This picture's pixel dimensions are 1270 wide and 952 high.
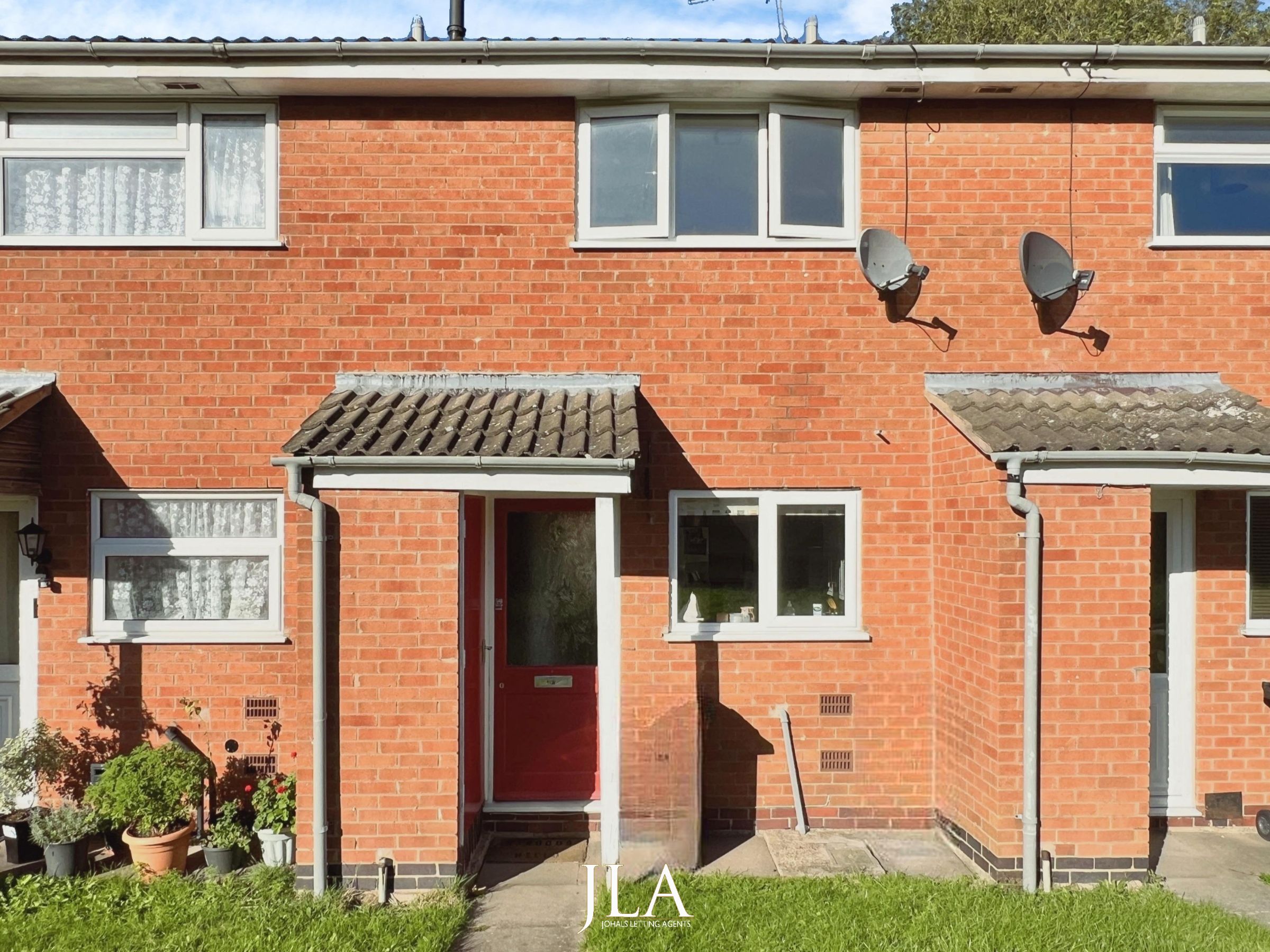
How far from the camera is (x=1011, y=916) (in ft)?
16.0

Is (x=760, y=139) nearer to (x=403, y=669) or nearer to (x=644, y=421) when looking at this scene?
(x=644, y=421)

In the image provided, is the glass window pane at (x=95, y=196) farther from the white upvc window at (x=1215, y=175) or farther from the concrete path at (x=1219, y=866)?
the concrete path at (x=1219, y=866)

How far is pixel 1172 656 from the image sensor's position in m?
6.52

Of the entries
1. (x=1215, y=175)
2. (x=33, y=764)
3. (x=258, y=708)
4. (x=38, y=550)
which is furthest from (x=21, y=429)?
(x=1215, y=175)

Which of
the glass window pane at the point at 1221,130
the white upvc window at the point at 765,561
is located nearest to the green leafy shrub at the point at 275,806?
the white upvc window at the point at 765,561

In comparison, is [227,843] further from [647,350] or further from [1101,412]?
[1101,412]

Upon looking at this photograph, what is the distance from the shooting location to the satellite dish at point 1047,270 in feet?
20.9

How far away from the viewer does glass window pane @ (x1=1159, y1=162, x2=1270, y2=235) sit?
6.80 metres

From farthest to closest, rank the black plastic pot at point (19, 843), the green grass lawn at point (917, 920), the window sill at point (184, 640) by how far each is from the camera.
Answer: the window sill at point (184, 640)
the black plastic pot at point (19, 843)
the green grass lawn at point (917, 920)

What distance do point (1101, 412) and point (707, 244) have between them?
3092 mm

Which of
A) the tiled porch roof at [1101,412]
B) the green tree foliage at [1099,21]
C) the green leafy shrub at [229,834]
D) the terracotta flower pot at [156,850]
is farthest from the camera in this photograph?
the green tree foliage at [1099,21]

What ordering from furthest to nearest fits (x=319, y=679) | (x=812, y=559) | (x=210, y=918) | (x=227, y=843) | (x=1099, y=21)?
(x=1099, y=21) < (x=812, y=559) < (x=227, y=843) < (x=319, y=679) < (x=210, y=918)

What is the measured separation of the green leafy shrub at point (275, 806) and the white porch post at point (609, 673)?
2.18 meters

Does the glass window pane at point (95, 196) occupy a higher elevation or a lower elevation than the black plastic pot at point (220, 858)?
higher
